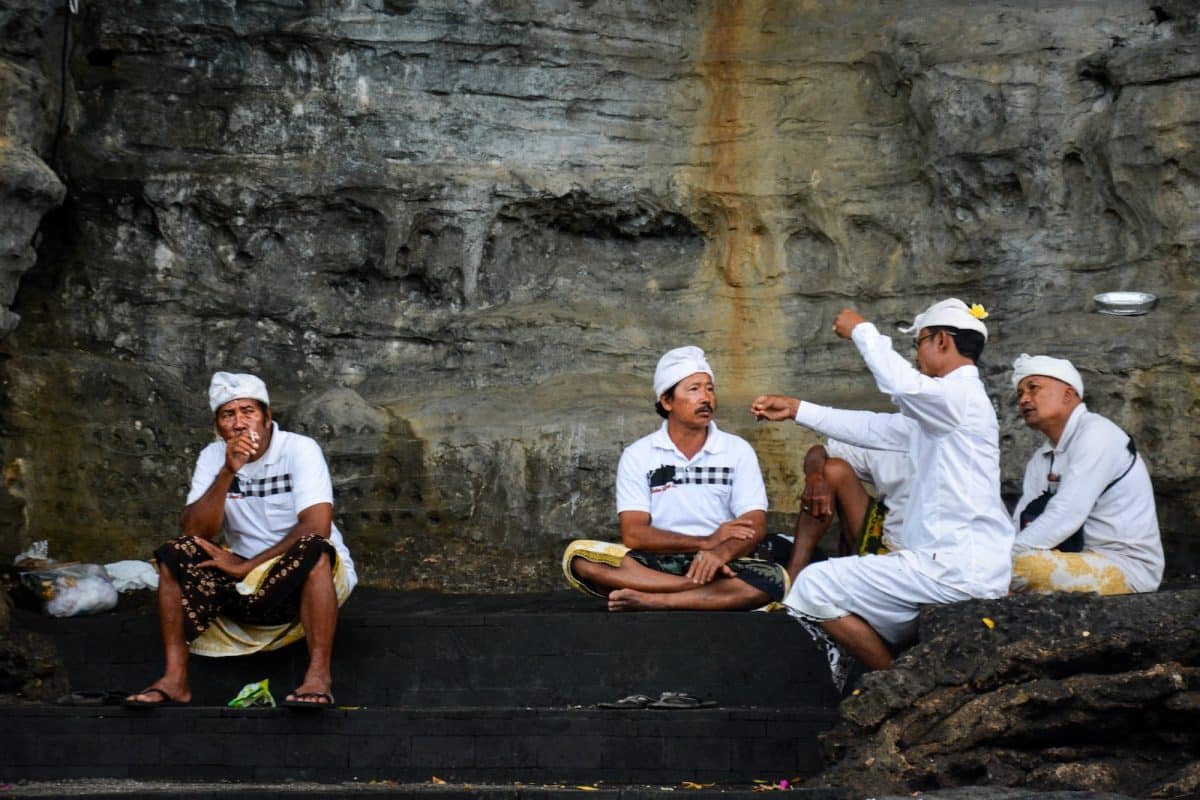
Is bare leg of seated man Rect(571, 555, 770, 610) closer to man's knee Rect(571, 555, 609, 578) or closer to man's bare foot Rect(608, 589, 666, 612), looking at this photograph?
man's bare foot Rect(608, 589, 666, 612)

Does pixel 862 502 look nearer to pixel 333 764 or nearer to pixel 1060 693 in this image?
pixel 1060 693

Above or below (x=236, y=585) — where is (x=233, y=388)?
above

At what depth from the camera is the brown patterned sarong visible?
727 centimetres

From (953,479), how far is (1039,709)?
96cm

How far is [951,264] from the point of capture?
10109mm

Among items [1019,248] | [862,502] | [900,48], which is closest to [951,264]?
[1019,248]

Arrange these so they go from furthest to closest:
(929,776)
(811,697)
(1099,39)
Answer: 1. (1099,39)
2. (811,697)
3. (929,776)

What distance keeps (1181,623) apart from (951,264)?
4323mm

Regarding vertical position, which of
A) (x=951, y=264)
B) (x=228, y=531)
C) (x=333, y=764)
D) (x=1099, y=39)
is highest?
(x=1099, y=39)

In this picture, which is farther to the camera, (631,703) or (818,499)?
(818,499)

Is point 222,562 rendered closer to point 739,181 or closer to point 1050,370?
point 1050,370

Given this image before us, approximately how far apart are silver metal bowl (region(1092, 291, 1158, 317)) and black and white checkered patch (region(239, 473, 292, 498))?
4.49m

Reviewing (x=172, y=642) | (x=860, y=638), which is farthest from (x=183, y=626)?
(x=860, y=638)

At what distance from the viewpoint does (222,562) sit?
7.39m
